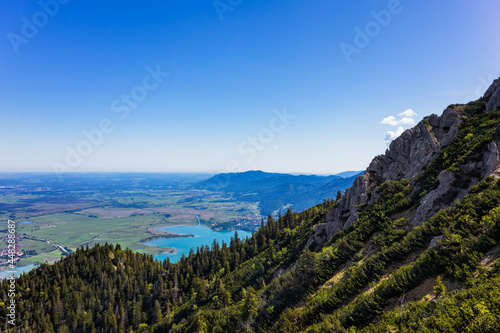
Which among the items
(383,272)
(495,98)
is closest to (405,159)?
(495,98)

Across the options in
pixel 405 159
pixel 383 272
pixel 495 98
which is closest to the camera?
pixel 383 272

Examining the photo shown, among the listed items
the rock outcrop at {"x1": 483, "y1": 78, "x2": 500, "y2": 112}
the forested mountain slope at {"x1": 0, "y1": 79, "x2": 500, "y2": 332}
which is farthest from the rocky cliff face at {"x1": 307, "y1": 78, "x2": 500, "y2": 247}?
the forested mountain slope at {"x1": 0, "y1": 79, "x2": 500, "y2": 332}

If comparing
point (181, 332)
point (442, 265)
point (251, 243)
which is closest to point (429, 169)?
point (442, 265)

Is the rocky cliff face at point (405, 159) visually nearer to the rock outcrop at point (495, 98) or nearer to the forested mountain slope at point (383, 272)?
the rock outcrop at point (495, 98)

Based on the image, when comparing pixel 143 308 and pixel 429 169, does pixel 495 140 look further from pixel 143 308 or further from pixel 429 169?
pixel 143 308

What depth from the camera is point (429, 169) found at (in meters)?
33.6

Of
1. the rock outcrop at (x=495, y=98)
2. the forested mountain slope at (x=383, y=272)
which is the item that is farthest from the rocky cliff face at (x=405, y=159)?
the forested mountain slope at (x=383, y=272)

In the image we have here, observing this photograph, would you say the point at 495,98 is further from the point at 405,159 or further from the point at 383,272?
the point at 383,272

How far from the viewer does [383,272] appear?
65.0ft

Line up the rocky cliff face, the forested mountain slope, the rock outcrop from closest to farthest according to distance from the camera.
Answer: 1. the forested mountain slope
2. the rock outcrop
3. the rocky cliff face

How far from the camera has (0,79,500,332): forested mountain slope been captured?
42.5 feet

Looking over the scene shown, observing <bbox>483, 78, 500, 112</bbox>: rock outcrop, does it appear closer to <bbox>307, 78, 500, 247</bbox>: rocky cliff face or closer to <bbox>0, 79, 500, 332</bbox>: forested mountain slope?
<bbox>307, 78, 500, 247</bbox>: rocky cliff face

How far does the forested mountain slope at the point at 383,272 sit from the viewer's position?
12.9 m

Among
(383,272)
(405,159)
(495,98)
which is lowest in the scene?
(383,272)
